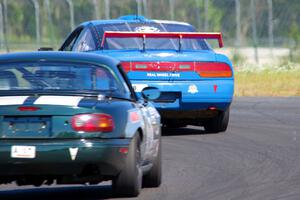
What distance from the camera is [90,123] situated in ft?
28.9

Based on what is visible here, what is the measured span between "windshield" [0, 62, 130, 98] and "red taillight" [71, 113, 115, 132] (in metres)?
0.46

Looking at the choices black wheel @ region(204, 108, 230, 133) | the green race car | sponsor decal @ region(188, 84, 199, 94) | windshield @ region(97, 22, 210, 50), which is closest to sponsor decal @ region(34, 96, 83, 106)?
the green race car

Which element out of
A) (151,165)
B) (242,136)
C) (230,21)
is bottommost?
(230,21)

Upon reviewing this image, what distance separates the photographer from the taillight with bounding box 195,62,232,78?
49.2 ft

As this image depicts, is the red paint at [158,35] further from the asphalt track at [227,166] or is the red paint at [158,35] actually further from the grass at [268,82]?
the grass at [268,82]

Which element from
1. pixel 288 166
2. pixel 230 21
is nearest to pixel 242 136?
pixel 288 166

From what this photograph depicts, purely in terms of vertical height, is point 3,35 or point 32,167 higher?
point 32,167

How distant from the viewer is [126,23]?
16.7m

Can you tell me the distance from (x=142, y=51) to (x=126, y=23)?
1.64m

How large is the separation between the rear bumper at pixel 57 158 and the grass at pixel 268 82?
674 inches

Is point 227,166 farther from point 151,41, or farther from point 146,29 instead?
point 146,29

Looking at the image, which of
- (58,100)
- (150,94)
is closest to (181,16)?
(150,94)

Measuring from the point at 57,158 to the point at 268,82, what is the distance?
21833 mm

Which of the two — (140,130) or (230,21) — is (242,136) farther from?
(230,21)
